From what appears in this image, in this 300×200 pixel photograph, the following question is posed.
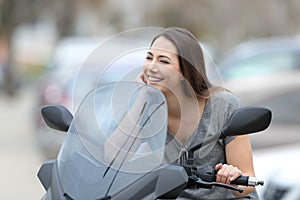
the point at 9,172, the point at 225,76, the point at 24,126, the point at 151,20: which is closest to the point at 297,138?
the point at 225,76

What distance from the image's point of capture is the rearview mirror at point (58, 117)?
3639 mm

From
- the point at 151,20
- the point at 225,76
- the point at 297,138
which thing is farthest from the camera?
the point at 151,20

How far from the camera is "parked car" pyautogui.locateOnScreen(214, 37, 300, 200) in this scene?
595cm

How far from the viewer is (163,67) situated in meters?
3.52

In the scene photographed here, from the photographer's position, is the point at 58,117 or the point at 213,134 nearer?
the point at 213,134

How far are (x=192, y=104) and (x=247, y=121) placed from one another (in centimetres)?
32

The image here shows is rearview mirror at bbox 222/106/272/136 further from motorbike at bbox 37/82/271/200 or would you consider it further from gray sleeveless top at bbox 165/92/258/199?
gray sleeveless top at bbox 165/92/258/199

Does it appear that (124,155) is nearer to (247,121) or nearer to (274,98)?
(247,121)

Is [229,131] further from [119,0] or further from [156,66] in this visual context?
[119,0]

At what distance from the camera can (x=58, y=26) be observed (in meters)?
46.6

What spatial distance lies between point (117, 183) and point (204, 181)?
0.36 m

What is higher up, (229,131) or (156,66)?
(156,66)

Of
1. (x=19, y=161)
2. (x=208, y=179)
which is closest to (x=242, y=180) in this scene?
(x=208, y=179)

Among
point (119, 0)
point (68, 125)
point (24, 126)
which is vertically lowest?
point (24, 126)
